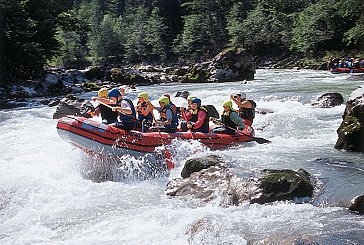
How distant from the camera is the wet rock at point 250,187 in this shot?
6.35 meters

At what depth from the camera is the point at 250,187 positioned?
651cm

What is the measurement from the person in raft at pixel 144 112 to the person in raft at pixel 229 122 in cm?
147

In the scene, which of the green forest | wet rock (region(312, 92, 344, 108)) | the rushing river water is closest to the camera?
the rushing river water

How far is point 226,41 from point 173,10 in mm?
12821

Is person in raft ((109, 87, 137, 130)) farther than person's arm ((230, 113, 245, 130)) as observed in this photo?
No

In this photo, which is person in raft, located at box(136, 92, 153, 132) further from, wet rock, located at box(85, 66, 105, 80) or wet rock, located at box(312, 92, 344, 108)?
wet rock, located at box(85, 66, 105, 80)

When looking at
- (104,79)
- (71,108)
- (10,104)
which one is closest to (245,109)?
(71,108)

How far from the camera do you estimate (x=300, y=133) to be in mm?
11062

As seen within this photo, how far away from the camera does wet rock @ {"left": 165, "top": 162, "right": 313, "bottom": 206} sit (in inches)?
250

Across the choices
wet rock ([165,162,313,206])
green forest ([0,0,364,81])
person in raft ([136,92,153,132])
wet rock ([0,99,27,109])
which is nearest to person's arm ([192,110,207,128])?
person in raft ([136,92,153,132])

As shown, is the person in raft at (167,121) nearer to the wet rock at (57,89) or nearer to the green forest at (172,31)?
the wet rock at (57,89)

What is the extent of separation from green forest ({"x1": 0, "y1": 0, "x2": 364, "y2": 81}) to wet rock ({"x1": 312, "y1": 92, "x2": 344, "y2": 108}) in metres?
13.3

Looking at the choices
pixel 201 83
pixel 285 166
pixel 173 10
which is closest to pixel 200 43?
pixel 173 10

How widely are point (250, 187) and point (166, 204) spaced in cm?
137
